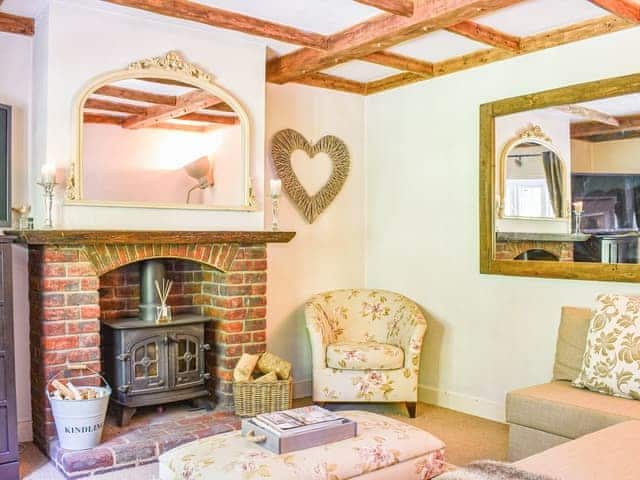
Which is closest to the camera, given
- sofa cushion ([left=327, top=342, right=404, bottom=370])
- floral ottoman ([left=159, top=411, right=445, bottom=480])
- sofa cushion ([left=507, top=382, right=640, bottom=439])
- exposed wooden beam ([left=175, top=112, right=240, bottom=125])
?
floral ottoman ([left=159, top=411, right=445, bottom=480])

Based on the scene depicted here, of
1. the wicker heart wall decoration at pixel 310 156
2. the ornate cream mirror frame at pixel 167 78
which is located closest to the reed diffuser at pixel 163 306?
the ornate cream mirror frame at pixel 167 78

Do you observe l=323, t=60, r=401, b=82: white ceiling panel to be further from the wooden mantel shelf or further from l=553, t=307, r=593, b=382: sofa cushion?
l=553, t=307, r=593, b=382: sofa cushion

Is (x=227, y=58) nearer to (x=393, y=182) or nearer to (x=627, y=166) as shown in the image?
(x=393, y=182)

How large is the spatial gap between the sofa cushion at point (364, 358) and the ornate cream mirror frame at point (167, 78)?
42.8 inches

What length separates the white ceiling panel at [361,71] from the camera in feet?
14.8

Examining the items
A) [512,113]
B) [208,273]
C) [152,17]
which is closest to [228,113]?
→ [152,17]

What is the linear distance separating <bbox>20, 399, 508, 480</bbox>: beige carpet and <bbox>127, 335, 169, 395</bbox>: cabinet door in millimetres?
560

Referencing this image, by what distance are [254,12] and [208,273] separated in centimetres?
168

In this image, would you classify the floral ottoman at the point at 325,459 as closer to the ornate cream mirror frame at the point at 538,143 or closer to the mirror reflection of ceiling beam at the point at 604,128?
the ornate cream mirror frame at the point at 538,143

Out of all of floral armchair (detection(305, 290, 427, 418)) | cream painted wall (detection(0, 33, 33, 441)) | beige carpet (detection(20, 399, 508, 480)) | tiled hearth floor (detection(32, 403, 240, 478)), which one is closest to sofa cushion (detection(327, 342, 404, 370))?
floral armchair (detection(305, 290, 427, 418))

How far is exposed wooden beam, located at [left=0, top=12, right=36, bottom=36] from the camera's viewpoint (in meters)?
Answer: 3.49

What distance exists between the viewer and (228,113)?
13.1 feet

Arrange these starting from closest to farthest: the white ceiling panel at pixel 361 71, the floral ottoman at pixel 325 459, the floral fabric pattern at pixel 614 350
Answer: the floral ottoman at pixel 325 459
the floral fabric pattern at pixel 614 350
the white ceiling panel at pixel 361 71

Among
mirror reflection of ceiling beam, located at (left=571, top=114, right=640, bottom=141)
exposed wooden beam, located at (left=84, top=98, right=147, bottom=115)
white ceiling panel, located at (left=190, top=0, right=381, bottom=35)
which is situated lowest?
mirror reflection of ceiling beam, located at (left=571, top=114, right=640, bottom=141)
